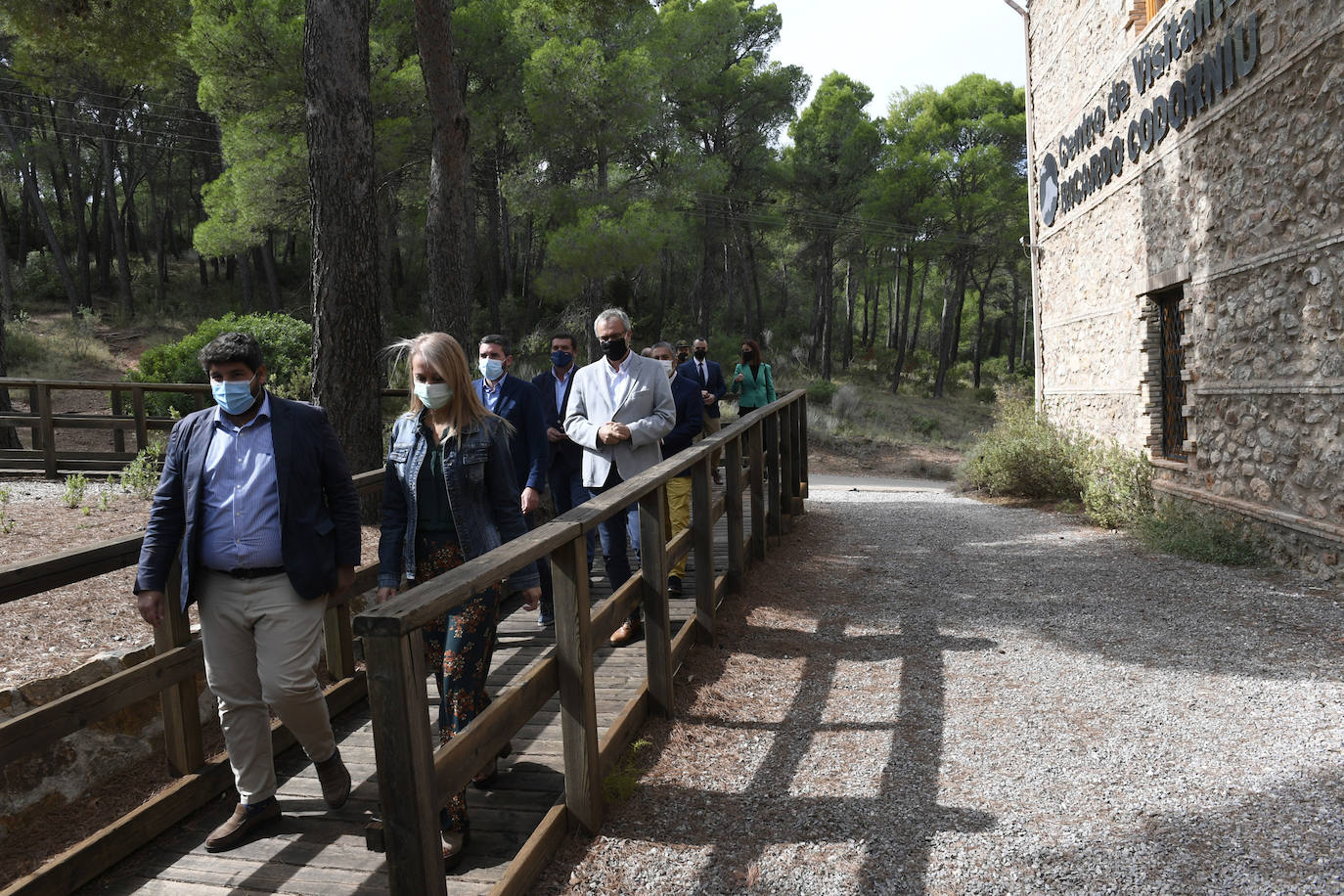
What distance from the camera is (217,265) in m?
42.5

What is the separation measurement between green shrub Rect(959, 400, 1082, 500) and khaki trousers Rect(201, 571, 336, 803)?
990 cm

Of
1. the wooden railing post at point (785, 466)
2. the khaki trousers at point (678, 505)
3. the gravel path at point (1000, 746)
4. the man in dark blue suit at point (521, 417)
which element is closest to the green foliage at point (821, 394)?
the wooden railing post at point (785, 466)

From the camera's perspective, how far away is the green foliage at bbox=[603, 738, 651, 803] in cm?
361

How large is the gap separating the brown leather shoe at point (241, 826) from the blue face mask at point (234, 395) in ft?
4.76

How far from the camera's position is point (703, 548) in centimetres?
550

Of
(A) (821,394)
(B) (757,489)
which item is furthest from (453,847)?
(A) (821,394)

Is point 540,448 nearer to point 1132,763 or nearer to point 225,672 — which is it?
point 225,672

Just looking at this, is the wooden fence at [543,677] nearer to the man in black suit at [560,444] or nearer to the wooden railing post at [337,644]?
the man in black suit at [560,444]

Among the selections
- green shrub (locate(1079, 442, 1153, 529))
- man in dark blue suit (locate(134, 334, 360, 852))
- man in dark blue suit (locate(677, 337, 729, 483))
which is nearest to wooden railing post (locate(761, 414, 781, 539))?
man in dark blue suit (locate(677, 337, 729, 483))

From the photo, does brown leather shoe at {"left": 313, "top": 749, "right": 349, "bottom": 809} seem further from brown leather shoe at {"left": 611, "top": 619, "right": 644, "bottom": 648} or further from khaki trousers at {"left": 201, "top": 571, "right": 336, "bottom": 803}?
brown leather shoe at {"left": 611, "top": 619, "right": 644, "bottom": 648}

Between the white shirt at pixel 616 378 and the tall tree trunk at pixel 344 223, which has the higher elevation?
the tall tree trunk at pixel 344 223

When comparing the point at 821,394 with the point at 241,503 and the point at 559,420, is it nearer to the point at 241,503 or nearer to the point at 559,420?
the point at 559,420

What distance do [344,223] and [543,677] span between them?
531 cm

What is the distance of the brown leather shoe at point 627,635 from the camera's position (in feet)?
18.2
